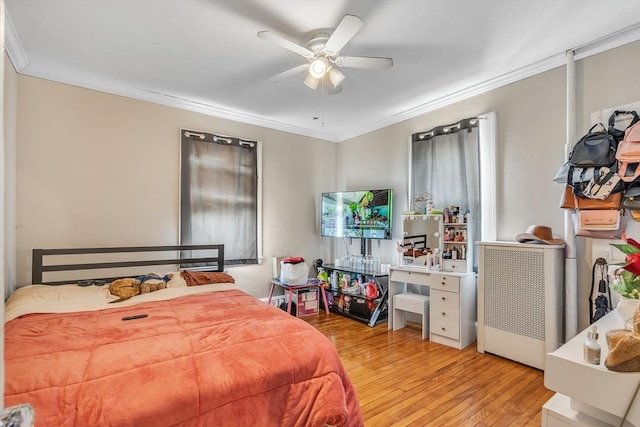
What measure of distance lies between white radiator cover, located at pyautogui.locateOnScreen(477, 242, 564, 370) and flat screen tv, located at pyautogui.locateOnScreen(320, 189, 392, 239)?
1.28m

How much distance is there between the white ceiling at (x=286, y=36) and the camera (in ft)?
→ 6.98

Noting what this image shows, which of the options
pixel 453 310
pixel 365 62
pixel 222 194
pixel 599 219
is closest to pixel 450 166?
pixel 599 219

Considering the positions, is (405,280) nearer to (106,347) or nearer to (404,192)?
(404,192)

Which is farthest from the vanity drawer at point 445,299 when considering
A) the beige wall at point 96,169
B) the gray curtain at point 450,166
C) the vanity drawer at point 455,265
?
the beige wall at point 96,169

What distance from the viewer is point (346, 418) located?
1579 mm

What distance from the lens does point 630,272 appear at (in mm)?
1458

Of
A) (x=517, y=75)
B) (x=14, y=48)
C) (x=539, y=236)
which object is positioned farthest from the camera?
(x=517, y=75)

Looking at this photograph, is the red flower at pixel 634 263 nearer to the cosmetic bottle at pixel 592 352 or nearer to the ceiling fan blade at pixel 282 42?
the cosmetic bottle at pixel 592 352

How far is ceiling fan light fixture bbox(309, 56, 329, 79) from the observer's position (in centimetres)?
232

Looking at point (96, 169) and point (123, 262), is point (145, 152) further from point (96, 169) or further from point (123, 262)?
point (123, 262)

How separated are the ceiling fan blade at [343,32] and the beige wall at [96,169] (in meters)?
2.31

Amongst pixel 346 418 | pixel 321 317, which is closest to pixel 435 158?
pixel 321 317

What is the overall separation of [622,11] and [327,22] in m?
2.05

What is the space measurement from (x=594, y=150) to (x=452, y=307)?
69.7 inches
